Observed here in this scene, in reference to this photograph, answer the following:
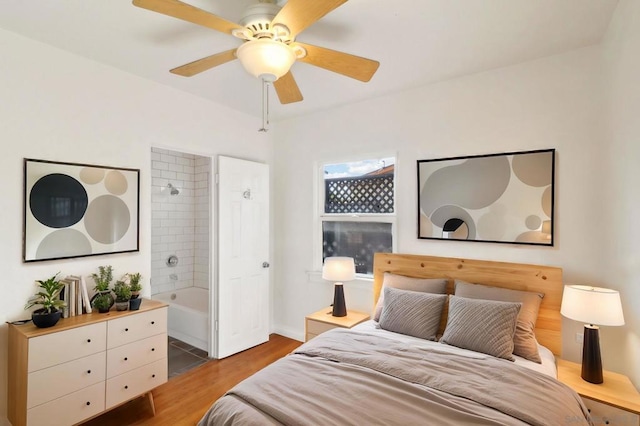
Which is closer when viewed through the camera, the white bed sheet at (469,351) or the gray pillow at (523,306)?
the white bed sheet at (469,351)

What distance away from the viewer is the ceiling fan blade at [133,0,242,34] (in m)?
1.33

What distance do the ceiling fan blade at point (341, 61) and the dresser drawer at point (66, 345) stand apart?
86.7 inches

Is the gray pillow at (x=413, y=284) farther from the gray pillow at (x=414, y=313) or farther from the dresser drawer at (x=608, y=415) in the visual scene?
the dresser drawer at (x=608, y=415)

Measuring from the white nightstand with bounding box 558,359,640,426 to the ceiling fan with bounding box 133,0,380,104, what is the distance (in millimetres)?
2185

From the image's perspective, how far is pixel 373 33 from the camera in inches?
83.0

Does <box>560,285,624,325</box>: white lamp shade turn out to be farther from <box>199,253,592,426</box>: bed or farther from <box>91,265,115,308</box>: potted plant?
<box>91,265,115,308</box>: potted plant

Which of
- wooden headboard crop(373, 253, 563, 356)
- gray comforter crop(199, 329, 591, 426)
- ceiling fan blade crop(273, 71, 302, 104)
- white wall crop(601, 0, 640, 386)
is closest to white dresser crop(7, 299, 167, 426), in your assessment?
gray comforter crop(199, 329, 591, 426)

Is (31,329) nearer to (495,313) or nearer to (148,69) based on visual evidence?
(148,69)

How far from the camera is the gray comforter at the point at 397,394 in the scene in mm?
1359

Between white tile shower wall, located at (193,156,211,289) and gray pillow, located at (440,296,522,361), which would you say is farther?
white tile shower wall, located at (193,156,211,289)

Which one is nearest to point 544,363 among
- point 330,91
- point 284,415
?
point 284,415

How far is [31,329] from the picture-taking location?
6.59ft

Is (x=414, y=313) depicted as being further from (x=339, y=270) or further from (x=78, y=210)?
(x=78, y=210)

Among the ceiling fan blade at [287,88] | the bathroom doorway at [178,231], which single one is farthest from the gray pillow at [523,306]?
the bathroom doorway at [178,231]
